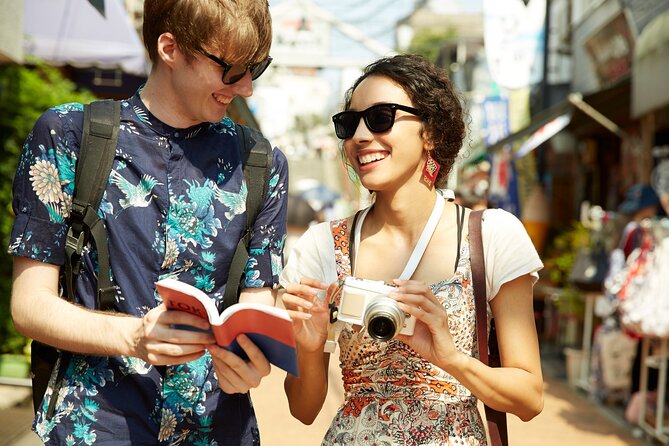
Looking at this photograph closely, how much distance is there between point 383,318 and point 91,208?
77 cm

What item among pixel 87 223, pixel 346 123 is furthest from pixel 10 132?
pixel 87 223

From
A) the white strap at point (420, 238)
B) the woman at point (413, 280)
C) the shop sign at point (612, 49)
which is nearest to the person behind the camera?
the woman at point (413, 280)

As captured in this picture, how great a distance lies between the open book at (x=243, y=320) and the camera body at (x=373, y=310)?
0.37 meters

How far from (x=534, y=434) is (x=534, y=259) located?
562cm

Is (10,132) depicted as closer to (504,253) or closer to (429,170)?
(429,170)

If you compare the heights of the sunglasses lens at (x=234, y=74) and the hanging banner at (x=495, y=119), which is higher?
the sunglasses lens at (x=234, y=74)

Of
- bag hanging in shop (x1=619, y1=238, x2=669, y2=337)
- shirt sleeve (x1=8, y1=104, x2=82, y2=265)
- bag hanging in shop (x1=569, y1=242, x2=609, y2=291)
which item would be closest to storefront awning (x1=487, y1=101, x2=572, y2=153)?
bag hanging in shop (x1=569, y1=242, x2=609, y2=291)

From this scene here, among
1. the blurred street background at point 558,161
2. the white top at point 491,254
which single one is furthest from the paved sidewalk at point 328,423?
the white top at point 491,254

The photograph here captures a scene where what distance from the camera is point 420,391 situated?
2.45 m

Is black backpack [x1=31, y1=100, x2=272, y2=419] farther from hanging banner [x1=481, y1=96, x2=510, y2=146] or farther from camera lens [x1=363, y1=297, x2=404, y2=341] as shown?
hanging banner [x1=481, y1=96, x2=510, y2=146]

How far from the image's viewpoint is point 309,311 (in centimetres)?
233

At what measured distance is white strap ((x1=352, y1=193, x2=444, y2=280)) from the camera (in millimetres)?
2538

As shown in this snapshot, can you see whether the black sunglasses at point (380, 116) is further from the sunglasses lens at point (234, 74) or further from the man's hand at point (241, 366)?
the man's hand at point (241, 366)

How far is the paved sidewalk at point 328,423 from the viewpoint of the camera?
6.07 meters
